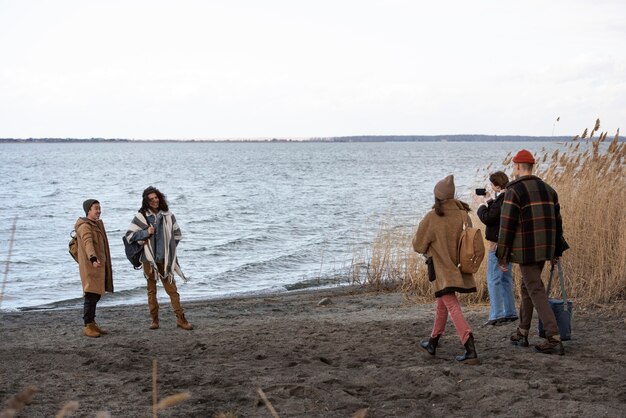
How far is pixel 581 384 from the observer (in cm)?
647

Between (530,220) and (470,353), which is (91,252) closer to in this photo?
(470,353)

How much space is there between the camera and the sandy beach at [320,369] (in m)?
6.07

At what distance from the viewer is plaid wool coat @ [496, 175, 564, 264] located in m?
7.33

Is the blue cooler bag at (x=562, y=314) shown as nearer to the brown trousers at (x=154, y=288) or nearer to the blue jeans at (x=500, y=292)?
the blue jeans at (x=500, y=292)

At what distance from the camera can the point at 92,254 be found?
942cm

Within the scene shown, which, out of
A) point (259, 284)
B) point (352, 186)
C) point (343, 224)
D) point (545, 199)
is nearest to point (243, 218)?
point (343, 224)

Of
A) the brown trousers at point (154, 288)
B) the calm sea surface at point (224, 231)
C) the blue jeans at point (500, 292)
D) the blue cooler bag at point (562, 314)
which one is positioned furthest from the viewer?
the calm sea surface at point (224, 231)

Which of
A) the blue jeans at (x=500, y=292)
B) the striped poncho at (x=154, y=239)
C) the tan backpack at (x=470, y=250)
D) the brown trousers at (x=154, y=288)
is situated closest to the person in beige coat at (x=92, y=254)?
the striped poncho at (x=154, y=239)

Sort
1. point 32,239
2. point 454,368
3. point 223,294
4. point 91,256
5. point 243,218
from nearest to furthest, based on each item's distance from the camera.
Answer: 1. point 454,368
2. point 91,256
3. point 223,294
4. point 32,239
5. point 243,218

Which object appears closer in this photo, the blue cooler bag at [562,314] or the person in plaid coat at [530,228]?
the person in plaid coat at [530,228]

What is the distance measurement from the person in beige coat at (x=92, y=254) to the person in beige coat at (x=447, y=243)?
424 centimetres

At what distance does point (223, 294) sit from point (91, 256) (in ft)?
22.8

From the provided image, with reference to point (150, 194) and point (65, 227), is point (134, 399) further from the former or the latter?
point (65, 227)

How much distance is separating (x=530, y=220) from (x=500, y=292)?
83.1 inches
